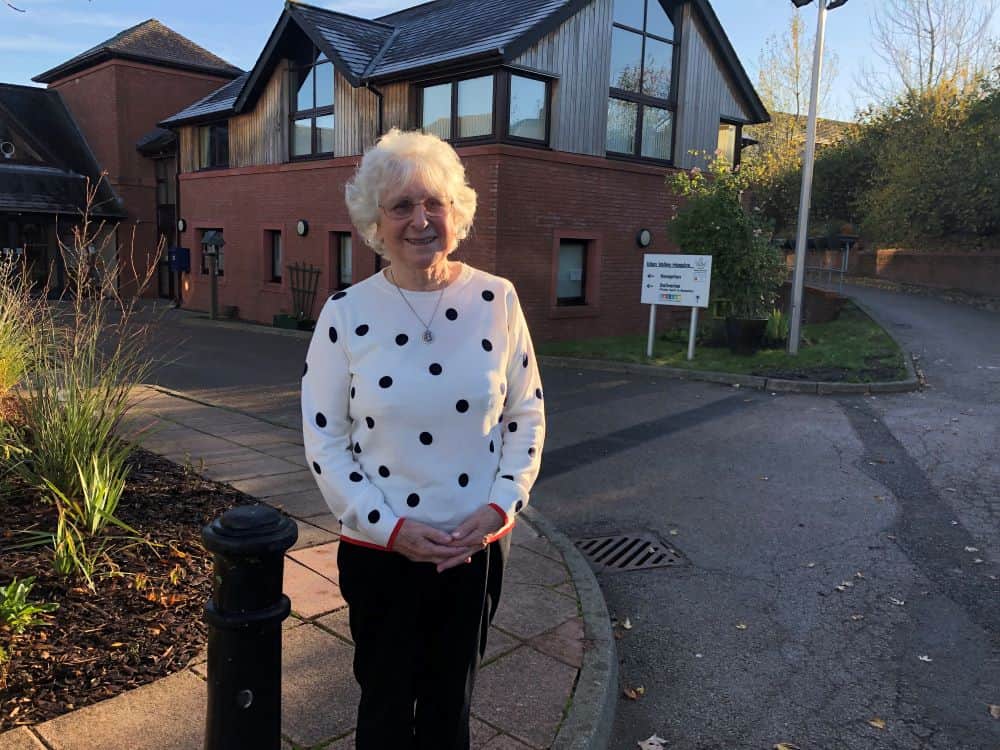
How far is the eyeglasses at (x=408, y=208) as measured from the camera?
6.97 feet

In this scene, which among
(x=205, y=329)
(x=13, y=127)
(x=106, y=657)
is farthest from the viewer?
(x=13, y=127)

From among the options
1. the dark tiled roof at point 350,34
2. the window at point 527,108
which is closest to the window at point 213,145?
the dark tiled roof at point 350,34

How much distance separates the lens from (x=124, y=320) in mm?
4973


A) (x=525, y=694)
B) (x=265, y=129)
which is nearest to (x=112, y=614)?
(x=525, y=694)

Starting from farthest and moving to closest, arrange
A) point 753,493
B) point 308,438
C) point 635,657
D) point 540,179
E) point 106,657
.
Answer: point 540,179 < point 753,493 < point 635,657 < point 106,657 < point 308,438

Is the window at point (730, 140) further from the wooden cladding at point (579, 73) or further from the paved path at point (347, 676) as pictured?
the paved path at point (347, 676)

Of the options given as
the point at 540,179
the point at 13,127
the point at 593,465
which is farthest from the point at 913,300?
the point at 13,127

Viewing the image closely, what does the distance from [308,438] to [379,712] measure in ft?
2.61

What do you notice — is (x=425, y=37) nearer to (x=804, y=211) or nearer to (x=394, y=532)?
(x=804, y=211)

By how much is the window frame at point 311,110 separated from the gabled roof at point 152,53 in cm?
1216

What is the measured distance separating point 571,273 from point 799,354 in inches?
207

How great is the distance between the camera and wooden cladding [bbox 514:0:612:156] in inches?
599

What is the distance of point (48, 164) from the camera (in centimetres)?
2912

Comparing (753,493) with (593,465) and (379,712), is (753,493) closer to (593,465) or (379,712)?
(593,465)
